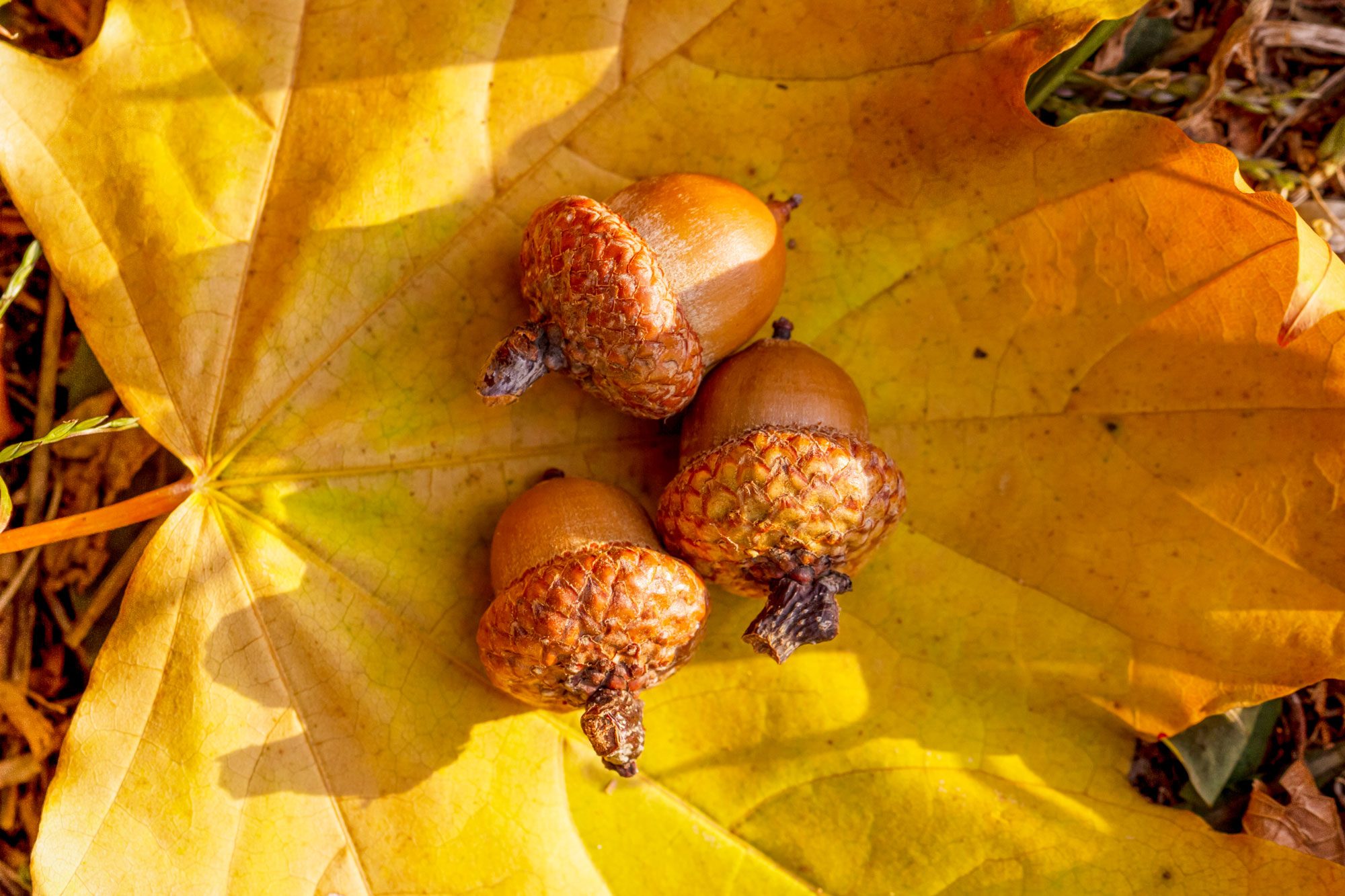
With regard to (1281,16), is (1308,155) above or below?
below

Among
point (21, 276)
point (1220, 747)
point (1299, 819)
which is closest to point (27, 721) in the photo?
point (21, 276)

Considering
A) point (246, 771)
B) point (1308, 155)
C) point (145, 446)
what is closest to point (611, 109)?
point (145, 446)

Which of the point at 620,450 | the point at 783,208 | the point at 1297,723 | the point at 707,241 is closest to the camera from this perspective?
the point at 707,241

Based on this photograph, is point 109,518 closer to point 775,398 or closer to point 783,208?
point 775,398

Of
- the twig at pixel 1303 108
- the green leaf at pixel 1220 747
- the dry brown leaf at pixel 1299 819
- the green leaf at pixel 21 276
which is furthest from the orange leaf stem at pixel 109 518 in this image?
Answer: the twig at pixel 1303 108

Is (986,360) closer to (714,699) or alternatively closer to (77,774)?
(714,699)

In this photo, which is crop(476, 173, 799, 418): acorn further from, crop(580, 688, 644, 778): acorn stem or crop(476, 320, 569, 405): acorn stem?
crop(580, 688, 644, 778): acorn stem

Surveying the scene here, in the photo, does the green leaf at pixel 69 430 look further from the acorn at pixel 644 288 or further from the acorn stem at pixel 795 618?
the acorn stem at pixel 795 618
